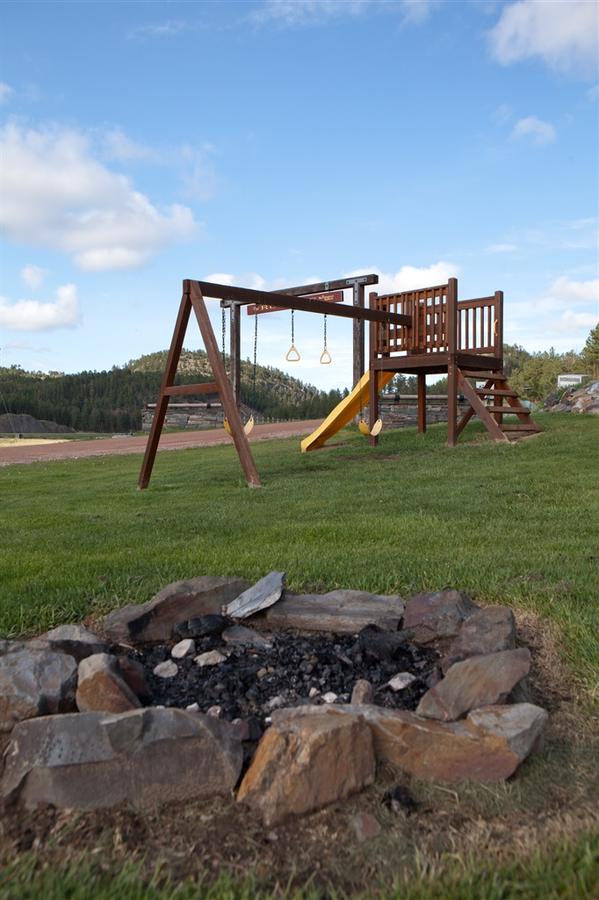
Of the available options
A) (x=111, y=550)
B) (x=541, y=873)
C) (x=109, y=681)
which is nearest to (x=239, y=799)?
(x=109, y=681)

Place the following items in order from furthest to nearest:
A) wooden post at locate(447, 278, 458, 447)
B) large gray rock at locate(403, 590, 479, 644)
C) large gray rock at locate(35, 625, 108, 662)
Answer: wooden post at locate(447, 278, 458, 447), large gray rock at locate(403, 590, 479, 644), large gray rock at locate(35, 625, 108, 662)

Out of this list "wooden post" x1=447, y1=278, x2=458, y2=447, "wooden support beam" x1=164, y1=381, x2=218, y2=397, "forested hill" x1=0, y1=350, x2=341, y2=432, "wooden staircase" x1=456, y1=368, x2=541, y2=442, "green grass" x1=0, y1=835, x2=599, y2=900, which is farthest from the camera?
"forested hill" x1=0, y1=350, x2=341, y2=432

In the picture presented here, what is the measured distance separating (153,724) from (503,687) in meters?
1.15

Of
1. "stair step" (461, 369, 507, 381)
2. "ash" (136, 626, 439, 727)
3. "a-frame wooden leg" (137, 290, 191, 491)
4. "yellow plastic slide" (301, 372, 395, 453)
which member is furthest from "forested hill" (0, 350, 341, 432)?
"ash" (136, 626, 439, 727)

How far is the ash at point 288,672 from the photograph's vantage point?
2568mm

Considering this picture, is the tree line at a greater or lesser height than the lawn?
greater

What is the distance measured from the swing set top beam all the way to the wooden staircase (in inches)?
62.3

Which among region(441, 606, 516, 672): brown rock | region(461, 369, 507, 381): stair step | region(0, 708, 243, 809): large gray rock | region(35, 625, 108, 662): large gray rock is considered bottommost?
region(0, 708, 243, 809): large gray rock

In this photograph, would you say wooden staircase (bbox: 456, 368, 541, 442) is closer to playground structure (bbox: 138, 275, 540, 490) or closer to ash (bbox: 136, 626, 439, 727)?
playground structure (bbox: 138, 275, 540, 490)

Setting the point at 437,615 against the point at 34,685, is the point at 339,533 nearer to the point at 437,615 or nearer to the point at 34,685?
the point at 437,615

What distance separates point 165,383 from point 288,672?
6.82m

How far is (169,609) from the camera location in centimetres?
327

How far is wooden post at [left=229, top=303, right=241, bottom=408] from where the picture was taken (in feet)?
53.4

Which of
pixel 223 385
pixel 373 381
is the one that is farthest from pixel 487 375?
pixel 223 385
